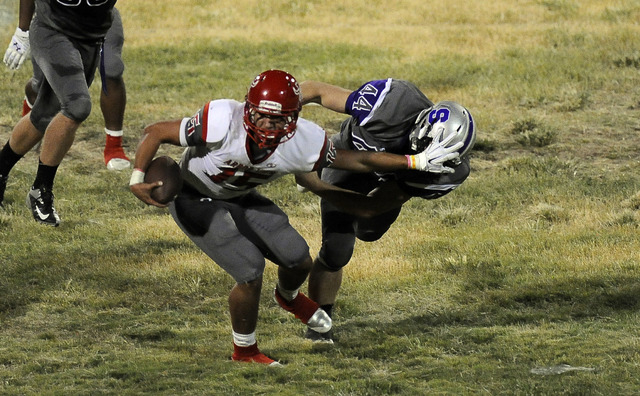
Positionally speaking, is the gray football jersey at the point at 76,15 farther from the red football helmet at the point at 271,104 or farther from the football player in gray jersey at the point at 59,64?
the red football helmet at the point at 271,104

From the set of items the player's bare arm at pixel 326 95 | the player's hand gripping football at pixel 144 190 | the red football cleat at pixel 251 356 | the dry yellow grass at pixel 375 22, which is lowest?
the dry yellow grass at pixel 375 22

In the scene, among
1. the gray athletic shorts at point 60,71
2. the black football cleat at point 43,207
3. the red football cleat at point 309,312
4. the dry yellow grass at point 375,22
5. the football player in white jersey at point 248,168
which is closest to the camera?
the football player in white jersey at point 248,168

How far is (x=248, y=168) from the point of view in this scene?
241 inches

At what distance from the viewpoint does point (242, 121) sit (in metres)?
6.04

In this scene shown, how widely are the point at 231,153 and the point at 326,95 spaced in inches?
50.2

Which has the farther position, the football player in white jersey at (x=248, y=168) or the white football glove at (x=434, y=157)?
the white football glove at (x=434, y=157)

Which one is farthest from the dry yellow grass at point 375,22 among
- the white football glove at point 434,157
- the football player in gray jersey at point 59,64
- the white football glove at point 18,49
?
the white football glove at point 434,157

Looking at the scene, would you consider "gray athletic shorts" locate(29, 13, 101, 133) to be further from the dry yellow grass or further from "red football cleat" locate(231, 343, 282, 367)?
the dry yellow grass

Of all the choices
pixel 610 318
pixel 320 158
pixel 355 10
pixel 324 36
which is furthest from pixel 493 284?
pixel 355 10

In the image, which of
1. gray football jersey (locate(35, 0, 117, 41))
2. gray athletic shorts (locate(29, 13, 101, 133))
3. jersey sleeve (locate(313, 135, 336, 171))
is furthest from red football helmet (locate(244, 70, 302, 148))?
gray football jersey (locate(35, 0, 117, 41))

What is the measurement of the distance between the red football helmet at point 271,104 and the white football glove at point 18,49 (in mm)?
3667

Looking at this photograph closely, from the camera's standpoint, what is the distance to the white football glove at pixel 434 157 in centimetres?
636

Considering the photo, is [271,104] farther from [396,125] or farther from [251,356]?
[251,356]

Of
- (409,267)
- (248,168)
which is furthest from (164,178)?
(409,267)
